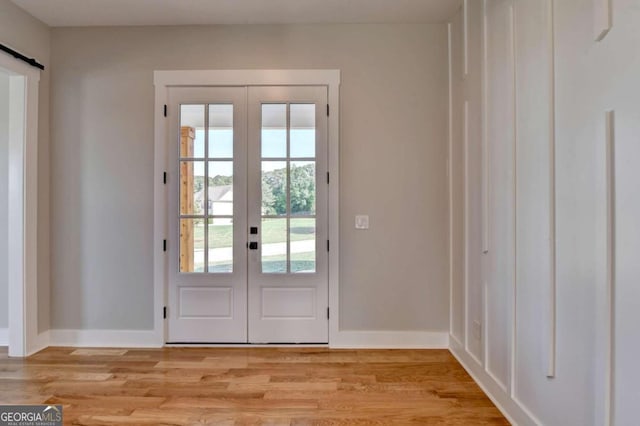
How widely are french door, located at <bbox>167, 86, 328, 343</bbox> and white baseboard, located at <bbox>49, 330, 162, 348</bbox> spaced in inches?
8.5

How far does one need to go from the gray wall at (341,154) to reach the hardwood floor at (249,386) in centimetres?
39

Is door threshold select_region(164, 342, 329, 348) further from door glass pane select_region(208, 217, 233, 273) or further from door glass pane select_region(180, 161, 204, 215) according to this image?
door glass pane select_region(180, 161, 204, 215)

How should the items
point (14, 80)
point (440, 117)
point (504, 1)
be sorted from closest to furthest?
point (504, 1) → point (14, 80) → point (440, 117)

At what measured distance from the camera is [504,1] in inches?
83.7

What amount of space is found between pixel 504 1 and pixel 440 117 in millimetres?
1092

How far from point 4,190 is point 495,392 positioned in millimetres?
4231

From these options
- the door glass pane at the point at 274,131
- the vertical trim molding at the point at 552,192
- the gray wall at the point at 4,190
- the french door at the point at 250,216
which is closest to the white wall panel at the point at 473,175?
the vertical trim molding at the point at 552,192

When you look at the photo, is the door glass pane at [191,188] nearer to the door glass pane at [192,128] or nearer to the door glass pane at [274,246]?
the door glass pane at [192,128]

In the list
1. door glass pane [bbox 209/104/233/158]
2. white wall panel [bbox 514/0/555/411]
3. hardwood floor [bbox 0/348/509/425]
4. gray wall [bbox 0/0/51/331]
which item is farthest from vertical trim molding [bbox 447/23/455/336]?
gray wall [bbox 0/0/51/331]

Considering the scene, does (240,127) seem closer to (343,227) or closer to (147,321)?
(343,227)

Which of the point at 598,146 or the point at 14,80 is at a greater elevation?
the point at 14,80

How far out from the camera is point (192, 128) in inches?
126

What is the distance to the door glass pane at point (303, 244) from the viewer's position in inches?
125

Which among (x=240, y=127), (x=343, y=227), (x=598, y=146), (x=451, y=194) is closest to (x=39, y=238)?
(x=240, y=127)
